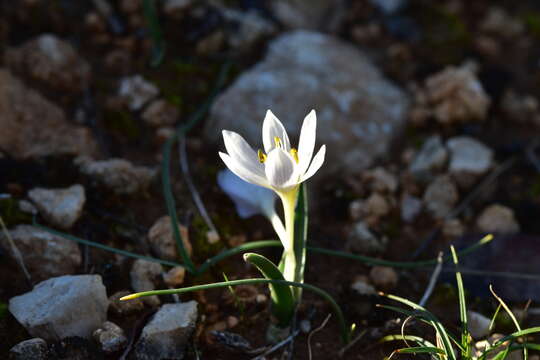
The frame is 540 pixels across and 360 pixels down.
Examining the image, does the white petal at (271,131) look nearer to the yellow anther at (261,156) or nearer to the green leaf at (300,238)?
the yellow anther at (261,156)

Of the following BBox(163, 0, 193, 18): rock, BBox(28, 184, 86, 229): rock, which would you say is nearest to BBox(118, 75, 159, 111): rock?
BBox(163, 0, 193, 18): rock

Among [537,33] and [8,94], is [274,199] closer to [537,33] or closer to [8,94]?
[8,94]

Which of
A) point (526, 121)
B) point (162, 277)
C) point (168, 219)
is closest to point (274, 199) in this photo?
point (168, 219)

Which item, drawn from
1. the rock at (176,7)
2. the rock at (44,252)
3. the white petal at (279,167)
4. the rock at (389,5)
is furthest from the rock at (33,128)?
the rock at (389,5)

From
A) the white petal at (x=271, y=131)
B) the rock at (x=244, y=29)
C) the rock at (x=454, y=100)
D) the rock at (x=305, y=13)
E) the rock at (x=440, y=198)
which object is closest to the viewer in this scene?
the white petal at (x=271, y=131)

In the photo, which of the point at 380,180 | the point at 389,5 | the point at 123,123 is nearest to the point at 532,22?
the point at 389,5

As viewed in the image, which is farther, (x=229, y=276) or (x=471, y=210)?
(x=471, y=210)
